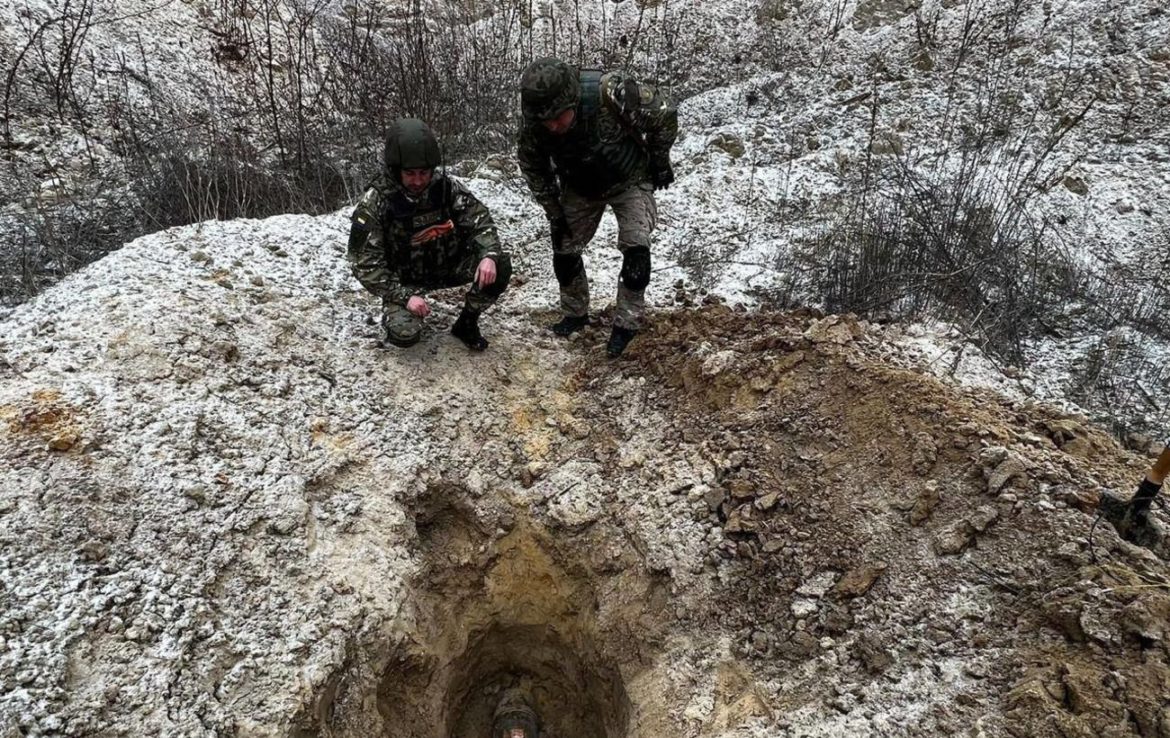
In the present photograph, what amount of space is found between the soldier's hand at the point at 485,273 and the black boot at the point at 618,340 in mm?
709

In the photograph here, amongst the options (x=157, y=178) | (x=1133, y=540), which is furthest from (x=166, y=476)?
(x=1133, y=540)

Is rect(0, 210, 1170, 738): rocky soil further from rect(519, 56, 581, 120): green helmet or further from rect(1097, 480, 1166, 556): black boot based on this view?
rect(519, 56, 581, 120): green helmet

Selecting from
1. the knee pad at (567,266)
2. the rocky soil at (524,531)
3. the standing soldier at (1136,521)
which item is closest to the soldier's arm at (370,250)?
the rocky soil at (524,531)

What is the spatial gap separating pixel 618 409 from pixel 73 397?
2.26 meters

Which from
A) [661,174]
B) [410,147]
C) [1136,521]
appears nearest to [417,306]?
[410,147]

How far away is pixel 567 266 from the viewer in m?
3.60

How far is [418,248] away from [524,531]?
1.53 m

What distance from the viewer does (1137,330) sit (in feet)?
11.9

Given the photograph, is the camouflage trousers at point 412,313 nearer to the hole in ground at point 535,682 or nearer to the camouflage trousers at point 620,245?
the camouflage trousers at point 620,245

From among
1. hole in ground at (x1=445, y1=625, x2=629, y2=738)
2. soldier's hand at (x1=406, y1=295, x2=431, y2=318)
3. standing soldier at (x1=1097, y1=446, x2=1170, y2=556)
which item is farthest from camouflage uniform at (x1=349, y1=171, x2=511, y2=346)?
standing soldier at (x1=1097, y1=446, x2=1170, y2=556)

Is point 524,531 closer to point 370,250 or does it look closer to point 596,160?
point 370,250

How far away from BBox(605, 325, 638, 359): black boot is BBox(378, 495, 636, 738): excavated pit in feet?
3.41

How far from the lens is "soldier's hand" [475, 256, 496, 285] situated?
10.6 ft

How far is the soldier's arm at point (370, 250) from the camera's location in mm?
3225
